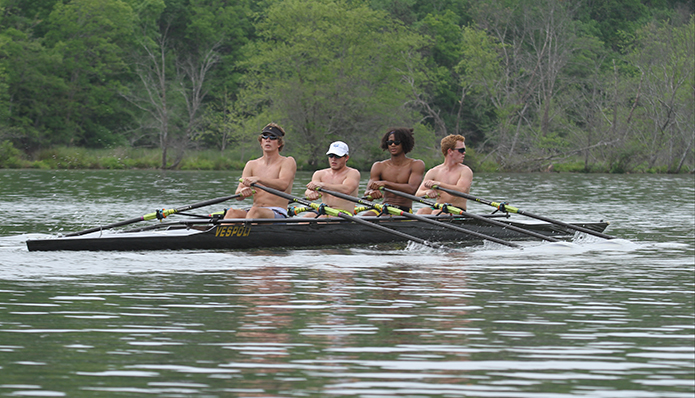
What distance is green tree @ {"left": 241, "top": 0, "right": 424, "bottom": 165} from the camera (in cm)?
4931

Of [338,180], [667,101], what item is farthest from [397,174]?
[667,101]

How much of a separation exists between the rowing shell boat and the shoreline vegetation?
33.9 meters

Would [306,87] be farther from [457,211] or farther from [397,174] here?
[457,211]

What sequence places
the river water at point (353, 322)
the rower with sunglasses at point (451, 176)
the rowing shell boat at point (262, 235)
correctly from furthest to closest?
the rower with sunglasses at point (451, 176)
the rowing shell boat at point (262, 235)
the river water at point (353, 322)

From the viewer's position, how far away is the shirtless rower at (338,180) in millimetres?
13023

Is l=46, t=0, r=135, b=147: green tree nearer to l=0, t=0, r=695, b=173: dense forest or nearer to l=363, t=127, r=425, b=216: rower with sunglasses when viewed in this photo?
l=0, t=0, r=695, b=173: dense forest

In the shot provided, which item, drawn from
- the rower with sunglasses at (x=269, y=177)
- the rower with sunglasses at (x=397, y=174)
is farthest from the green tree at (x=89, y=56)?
the rower with sunglasses at (x=269, y=177)

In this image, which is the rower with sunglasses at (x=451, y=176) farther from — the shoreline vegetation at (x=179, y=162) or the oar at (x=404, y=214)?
the shoreline vegetation at (x=179, y=162)

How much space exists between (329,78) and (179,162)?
30.1 ft

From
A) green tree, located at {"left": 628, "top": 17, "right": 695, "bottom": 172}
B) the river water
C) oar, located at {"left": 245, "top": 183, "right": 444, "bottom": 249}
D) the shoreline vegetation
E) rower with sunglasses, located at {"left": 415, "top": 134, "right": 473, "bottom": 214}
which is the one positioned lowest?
the shoreline vegetation

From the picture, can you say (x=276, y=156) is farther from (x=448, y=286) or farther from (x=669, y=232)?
(x=669, y=232)

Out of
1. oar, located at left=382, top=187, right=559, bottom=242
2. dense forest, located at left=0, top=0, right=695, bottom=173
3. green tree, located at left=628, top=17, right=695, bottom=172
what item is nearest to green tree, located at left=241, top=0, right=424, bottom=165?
dense forest, located at left=0, top=0, right=695, bottom=173

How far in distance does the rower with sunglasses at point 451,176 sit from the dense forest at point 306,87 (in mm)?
33720

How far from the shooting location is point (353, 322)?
23.3ft
